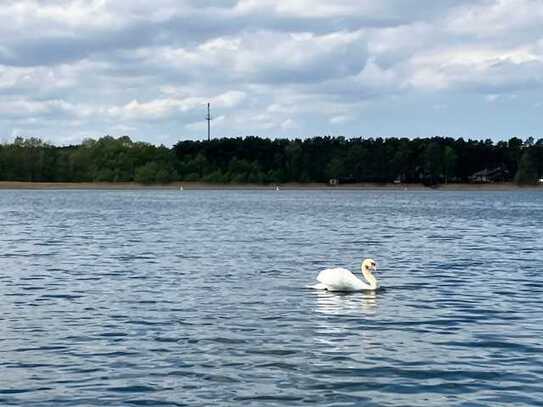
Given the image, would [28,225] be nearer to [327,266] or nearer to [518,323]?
[327,266]

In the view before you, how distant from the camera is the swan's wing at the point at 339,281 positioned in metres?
27.7

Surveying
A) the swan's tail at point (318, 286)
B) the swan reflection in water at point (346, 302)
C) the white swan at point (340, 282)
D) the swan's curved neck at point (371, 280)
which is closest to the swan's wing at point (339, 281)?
Answer: the white swan at point (340, 282)

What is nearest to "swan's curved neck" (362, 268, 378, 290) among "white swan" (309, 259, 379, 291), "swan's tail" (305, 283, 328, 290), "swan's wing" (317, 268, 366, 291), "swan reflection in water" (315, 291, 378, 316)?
"white swan" (309, 259, 379, 291)

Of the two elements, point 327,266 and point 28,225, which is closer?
point 327,266

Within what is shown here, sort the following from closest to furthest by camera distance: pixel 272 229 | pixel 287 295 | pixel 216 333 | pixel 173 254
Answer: pixel 216 333, pixel 287 295, pixel 173 254, pixel 272 229

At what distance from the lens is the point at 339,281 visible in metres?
27.7

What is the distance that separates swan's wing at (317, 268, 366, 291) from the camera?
2773 centimetres

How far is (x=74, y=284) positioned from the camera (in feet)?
98.4

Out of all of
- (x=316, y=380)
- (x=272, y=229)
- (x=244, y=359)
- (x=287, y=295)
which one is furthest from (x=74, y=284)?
(x=272, y=229)

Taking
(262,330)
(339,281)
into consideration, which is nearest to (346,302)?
(339,281)

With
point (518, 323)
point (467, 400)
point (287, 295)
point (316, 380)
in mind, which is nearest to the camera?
point (467, 400)

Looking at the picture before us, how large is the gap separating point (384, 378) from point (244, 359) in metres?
2.82

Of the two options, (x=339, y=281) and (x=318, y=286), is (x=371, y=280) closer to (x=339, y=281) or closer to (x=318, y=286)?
(x=339, y=281)

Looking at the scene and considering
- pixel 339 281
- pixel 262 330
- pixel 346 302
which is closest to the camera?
pixel 262 330
